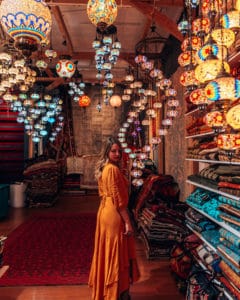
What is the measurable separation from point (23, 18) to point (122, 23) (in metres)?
4.40

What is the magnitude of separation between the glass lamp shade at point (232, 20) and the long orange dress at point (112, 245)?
1.60 meters

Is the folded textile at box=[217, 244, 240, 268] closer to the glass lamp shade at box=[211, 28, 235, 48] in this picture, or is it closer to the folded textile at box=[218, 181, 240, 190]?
the folded textile at box=[218, 181, 240, 190]

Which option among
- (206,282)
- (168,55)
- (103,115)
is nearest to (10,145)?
(103,115)

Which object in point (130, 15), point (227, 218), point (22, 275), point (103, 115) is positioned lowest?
point (22, 275)

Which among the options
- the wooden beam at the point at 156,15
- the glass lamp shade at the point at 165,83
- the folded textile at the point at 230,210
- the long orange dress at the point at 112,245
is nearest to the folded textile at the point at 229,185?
the folded textile at the point at 230,210

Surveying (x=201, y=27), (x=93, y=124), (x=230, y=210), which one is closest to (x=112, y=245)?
(x=230, y=210)

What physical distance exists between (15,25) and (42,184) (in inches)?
279

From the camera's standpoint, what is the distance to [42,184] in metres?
9.16

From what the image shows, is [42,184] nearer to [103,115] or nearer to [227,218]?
[103,115]

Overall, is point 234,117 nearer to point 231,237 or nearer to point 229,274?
point 231,237

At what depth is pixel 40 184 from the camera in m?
9.14

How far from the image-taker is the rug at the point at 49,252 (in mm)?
3879

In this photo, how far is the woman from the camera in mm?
2807

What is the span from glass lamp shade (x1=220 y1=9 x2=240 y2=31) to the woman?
1.50 meters
